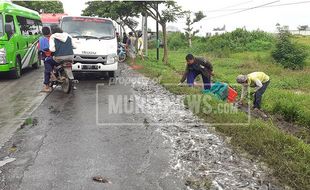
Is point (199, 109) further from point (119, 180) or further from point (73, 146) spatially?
point (119, 180)

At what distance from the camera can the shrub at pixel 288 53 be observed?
19948 mm

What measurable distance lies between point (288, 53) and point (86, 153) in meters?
17.8

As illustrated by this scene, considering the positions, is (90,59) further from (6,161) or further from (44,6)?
(44,6)

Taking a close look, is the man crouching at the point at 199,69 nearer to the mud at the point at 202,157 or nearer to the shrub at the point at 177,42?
the mud at the point at 202,157

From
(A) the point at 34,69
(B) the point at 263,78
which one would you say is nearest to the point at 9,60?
(A) the point at 34,69

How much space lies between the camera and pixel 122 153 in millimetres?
5090

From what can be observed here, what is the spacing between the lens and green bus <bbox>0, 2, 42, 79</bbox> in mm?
11742

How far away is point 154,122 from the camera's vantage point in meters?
6.80

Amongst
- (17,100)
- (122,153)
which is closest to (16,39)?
(17,100)

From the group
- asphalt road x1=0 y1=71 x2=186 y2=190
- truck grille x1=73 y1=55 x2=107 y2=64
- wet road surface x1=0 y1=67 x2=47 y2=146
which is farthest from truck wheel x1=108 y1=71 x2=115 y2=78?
asphalt road x1=0 y1=71 x2=186 y2=190

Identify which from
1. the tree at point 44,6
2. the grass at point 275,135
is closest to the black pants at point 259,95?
the grass at point 275,135

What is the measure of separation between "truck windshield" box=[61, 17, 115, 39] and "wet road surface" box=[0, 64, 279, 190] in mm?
4799

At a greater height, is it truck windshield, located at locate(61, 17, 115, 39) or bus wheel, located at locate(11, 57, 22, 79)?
truck windshield, located at locate(61, 17, 115, 39)

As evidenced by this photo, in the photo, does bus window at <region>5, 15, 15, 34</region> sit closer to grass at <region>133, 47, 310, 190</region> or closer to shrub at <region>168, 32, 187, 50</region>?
grass at <region>133, 47, 310, 190</region>
